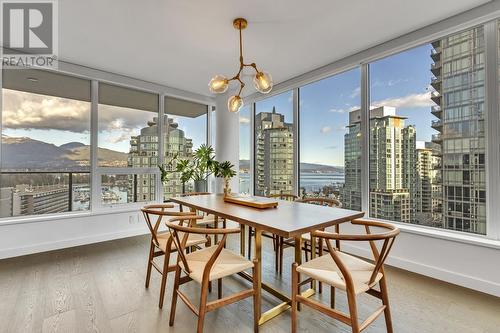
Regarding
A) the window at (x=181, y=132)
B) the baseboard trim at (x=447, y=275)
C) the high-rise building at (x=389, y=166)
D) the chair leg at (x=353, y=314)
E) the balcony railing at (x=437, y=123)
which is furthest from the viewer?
the window at (x=181, y=132)

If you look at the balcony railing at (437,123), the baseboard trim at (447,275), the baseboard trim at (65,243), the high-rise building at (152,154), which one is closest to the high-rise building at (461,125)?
the balcony railing at (437,123)

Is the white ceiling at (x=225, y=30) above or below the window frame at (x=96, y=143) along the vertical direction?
above

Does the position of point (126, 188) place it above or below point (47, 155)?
below

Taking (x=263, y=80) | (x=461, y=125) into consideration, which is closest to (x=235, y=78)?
(x=263, y=80)

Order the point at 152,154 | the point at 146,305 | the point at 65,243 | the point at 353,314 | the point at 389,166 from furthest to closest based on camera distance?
the point at 152,154
the point at 65,243
the point at 389,166
the point at 146,305
the point at 353,314

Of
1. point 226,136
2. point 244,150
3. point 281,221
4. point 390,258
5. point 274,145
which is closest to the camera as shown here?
point 281,221

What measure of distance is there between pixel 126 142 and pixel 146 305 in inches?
120

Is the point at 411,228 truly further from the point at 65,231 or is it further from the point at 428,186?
the point at 65,231

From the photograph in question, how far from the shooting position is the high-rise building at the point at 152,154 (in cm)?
446

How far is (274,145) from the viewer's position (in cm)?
478

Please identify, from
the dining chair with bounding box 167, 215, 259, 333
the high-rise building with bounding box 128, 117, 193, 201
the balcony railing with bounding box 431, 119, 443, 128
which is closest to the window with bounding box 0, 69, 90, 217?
the high-rise building with bounding box 128, 117, 193, 201

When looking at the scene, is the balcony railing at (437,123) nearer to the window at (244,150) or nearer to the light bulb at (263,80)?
the light bulb at (263,80)

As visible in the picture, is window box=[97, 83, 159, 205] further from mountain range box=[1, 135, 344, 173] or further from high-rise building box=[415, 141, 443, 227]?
high-rise building box=[415, 141, 443, 227]

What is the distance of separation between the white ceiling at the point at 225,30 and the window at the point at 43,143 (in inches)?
23.4
